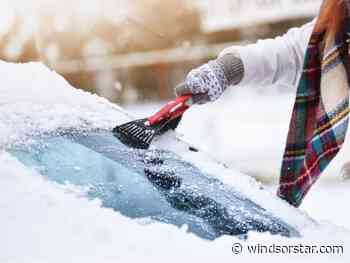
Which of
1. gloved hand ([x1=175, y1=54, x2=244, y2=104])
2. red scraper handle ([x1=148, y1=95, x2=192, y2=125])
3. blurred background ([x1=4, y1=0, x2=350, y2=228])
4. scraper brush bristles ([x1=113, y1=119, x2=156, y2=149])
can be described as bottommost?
blurred background ([x1=4, y1=0, x2=350, y2=228])

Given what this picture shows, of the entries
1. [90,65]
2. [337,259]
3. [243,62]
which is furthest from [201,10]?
[337,259]

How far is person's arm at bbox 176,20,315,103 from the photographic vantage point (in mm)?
1390

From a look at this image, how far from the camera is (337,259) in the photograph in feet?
3.19

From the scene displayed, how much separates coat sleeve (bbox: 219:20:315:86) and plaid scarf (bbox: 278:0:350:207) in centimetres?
16

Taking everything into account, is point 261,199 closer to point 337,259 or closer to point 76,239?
point 337,259

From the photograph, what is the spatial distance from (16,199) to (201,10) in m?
2.49

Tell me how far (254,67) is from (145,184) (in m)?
0.55

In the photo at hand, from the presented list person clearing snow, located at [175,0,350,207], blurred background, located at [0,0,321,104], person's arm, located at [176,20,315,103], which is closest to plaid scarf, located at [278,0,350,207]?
person clearing snow, located at [175,0,350,207]

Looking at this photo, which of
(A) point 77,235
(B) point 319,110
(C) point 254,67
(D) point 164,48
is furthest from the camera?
(D) point 164,48

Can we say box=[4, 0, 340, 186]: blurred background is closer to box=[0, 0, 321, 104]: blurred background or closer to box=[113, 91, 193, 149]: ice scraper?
box=[0, 0, 321, 104]: blurred background

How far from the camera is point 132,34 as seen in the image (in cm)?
268

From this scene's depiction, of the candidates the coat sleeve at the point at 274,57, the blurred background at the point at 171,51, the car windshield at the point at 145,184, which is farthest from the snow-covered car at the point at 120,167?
the blurred background at the point at 171,51

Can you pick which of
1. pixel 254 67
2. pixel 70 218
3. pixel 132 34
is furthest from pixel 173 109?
pixel 132 34

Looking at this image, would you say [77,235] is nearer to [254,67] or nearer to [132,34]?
[254,67]
